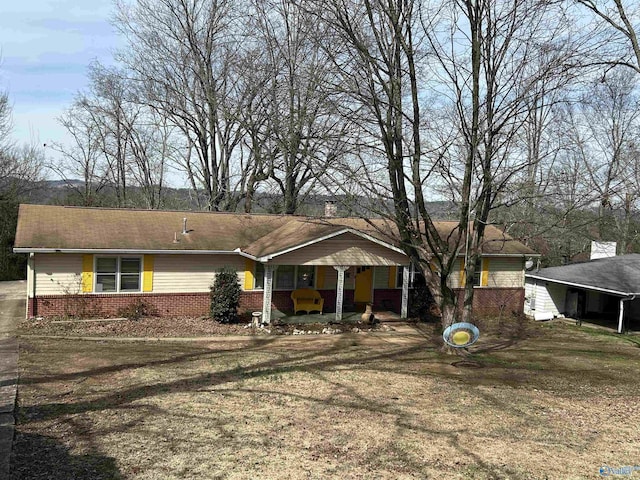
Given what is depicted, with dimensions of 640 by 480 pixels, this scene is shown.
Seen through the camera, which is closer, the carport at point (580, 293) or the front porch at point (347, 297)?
the front porch at point (347, 297)

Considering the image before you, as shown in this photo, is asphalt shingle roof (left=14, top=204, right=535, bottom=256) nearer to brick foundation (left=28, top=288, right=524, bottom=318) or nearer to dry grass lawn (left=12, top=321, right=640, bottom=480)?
brick foundation (left=28, top=288, right=524, bottom=318)

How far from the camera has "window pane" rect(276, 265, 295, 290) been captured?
1945 centimetres

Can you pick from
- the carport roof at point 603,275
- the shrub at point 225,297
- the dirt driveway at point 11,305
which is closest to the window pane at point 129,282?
the shrub at point 225,297

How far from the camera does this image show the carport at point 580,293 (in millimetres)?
22703

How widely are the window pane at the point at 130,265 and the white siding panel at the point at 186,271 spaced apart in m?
0.59

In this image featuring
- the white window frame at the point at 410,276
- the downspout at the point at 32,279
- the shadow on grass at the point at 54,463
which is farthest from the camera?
the white window frame at the point at 410,276

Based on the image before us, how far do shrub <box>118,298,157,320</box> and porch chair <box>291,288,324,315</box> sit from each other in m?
5.02

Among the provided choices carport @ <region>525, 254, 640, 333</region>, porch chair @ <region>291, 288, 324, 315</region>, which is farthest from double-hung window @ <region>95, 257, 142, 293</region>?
carport @ <region>525, 254, 640, 333</region>

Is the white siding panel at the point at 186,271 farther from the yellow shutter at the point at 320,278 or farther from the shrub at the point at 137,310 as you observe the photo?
the yellow shutter at the point at 320,278

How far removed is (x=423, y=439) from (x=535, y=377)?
229 inches

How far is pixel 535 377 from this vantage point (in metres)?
11.8

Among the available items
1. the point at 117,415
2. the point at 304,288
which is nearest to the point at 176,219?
the point at 304,288

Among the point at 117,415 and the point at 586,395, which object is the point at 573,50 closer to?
the point at 586,395

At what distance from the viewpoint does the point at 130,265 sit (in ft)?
56.3
